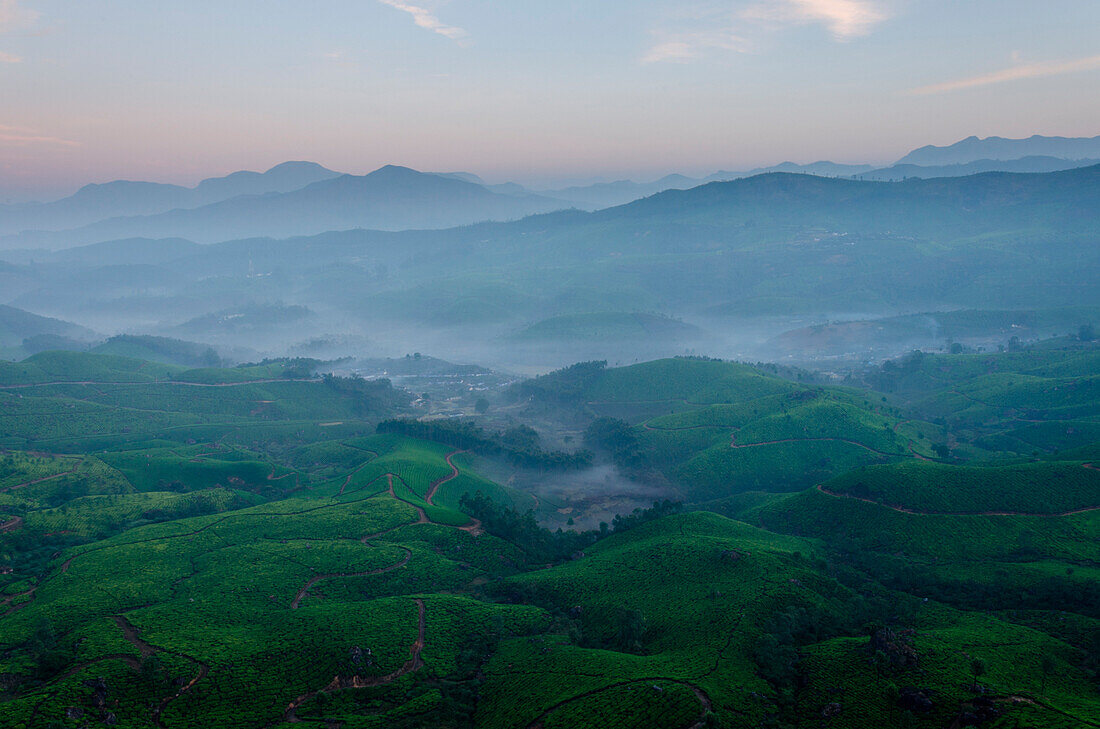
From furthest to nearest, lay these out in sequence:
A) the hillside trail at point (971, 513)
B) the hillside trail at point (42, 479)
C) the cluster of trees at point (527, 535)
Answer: the hillside trail at point (42, 479), the cluster of trees at point (527, 535), the hillside trail at point (971, 513)

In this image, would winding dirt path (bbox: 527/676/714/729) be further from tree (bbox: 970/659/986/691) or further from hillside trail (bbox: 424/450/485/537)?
hillside trail (bbox: 424/450/485/537)

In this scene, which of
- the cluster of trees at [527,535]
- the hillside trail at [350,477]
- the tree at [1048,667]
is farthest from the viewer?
the hillside trail at [350,477]

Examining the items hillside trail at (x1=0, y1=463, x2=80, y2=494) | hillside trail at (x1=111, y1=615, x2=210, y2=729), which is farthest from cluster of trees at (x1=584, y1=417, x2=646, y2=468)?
hillside trail at (x1=111, y1=615, x2=210, y2=729)

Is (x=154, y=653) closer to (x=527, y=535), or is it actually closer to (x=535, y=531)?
(x=527, y=535)

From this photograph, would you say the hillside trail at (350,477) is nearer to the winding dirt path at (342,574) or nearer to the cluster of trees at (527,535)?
the cluster of trees at (527,535)

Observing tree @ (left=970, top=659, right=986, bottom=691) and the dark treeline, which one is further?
A: the dark treeline

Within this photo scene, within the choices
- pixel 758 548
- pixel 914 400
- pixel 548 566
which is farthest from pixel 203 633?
pixel 914 400

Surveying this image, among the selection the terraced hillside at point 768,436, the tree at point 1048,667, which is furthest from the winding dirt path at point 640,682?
the terraced hillside at point 768,436

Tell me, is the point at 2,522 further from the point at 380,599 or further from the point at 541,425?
the point at 541,425
